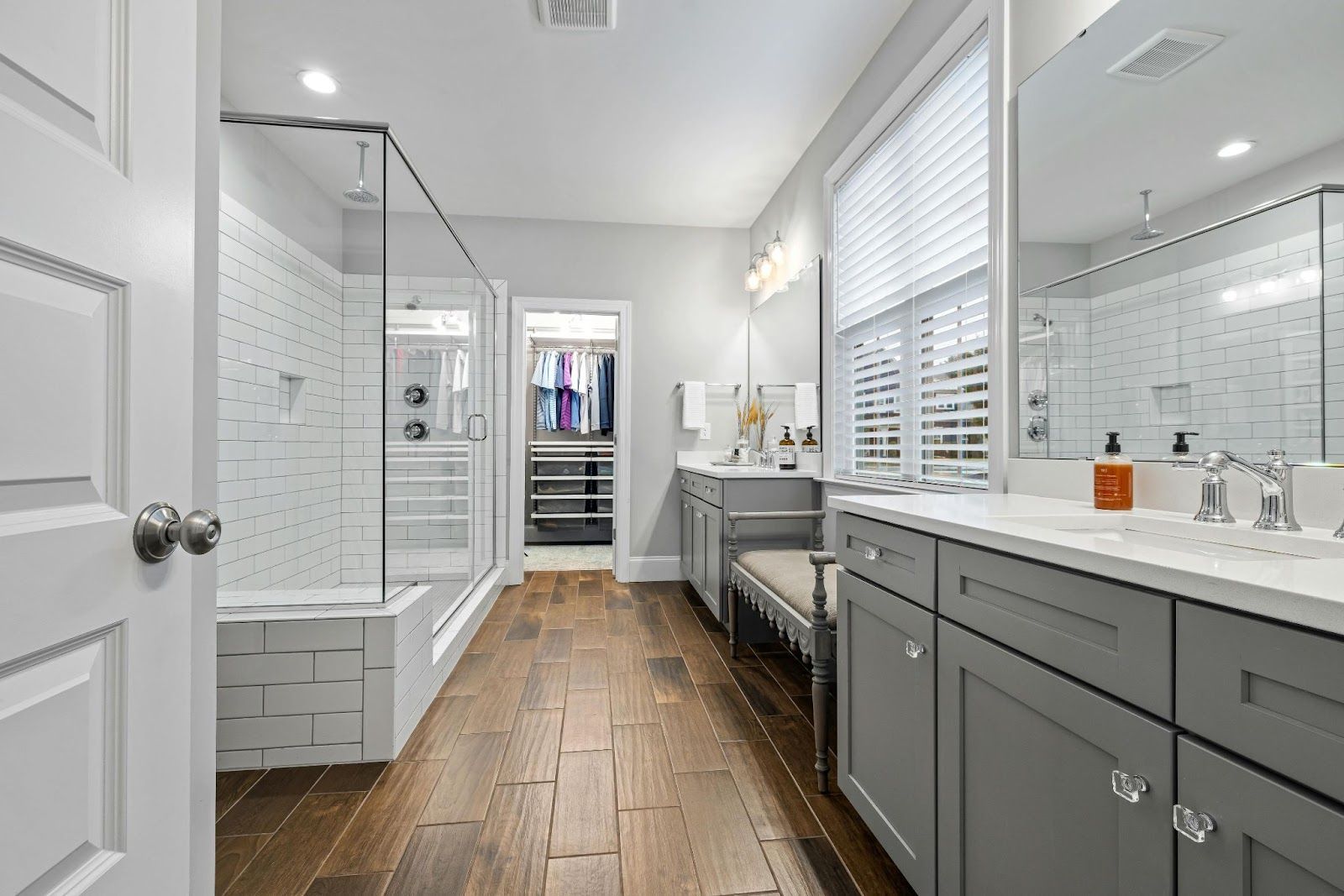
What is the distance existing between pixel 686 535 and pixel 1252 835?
11.6 ft

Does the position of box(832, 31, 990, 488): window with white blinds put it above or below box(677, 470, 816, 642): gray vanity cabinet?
above

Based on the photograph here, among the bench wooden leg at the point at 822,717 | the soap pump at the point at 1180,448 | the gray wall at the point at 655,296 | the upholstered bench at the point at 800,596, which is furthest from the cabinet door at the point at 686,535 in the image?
the soap pump at the point at 1180,448

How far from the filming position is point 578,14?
2.31 meters

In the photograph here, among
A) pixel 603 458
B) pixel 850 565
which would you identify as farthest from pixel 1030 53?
pixel 603 458

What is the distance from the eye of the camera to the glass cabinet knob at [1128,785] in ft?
2.40

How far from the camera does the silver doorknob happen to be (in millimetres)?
600

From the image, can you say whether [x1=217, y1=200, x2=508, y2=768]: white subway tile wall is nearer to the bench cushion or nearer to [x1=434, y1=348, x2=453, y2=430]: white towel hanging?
[x1=434, y1=348, x2=453, y2=430]: white towel hanging

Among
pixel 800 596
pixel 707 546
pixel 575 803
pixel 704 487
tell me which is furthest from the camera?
pixel 704 487

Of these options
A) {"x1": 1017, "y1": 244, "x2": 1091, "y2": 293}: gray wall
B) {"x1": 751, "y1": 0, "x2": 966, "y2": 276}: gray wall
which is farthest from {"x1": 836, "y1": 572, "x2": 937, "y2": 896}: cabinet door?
{"x1": 751, "y1": 0, "x2": 966, "y2": 276}: gray wall

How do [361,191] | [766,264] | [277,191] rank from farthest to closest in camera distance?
1. [766,264]
2. [277,191]
3. [361,191]

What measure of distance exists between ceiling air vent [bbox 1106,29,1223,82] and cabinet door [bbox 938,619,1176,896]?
1193 mm

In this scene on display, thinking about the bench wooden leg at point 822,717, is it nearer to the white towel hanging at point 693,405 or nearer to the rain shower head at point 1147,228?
the rain shower head at point 1147,228

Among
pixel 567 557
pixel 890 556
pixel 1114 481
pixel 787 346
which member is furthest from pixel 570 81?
pixel 567 557

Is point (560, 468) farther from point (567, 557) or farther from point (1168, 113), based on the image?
point (1168, 113)
